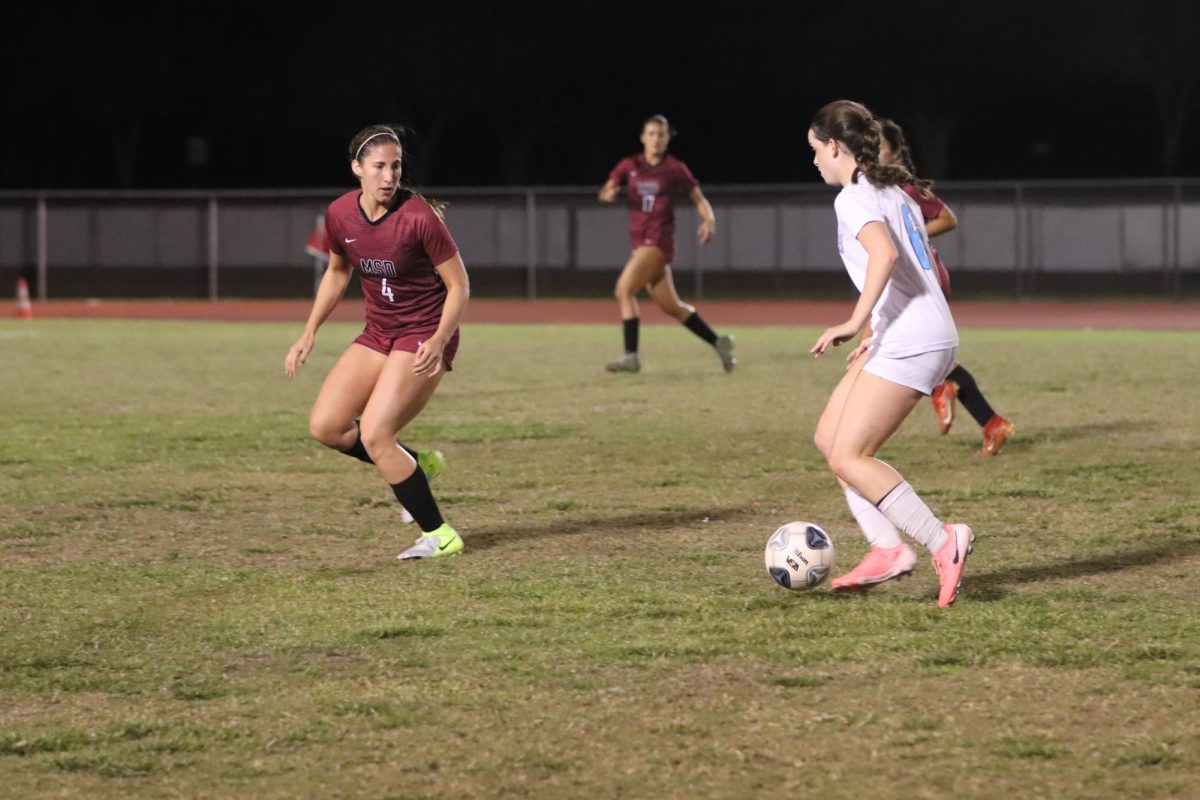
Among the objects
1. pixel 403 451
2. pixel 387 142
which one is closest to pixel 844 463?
pixel 403 451

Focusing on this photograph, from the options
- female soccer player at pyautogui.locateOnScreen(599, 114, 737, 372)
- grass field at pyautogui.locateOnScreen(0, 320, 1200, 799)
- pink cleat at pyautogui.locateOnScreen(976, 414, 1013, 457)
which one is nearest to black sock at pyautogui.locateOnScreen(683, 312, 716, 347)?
female soccer player at pyautogui.locateOnScreen(599, 114, 737, 372)

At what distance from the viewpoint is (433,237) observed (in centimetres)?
677

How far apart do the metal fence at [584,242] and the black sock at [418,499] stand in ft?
87.3

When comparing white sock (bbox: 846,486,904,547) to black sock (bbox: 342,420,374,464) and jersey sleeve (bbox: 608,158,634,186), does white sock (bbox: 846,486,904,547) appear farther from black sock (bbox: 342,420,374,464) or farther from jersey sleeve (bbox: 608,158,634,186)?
jersey sleeve (bbox: 608,158,634,186)

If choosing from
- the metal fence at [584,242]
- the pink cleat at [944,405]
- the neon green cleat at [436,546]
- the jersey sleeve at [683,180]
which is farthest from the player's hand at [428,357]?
the metal fence at [584,242]

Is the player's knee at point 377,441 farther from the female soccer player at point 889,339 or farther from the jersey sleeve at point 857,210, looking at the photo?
the jersey sleeve at point 857,210

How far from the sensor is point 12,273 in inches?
1422

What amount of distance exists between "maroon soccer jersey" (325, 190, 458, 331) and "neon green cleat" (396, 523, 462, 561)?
848 mm

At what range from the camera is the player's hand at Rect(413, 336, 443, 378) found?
265 inches

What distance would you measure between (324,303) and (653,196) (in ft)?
27.8

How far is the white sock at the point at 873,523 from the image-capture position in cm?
602

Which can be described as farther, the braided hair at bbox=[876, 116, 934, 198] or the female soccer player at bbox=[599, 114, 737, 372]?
the female soccer player at bbox=[599, 114, 737, 372]

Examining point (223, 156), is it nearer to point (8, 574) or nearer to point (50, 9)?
point (50, 9)

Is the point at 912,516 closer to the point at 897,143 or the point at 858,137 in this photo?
the point at 858,137
